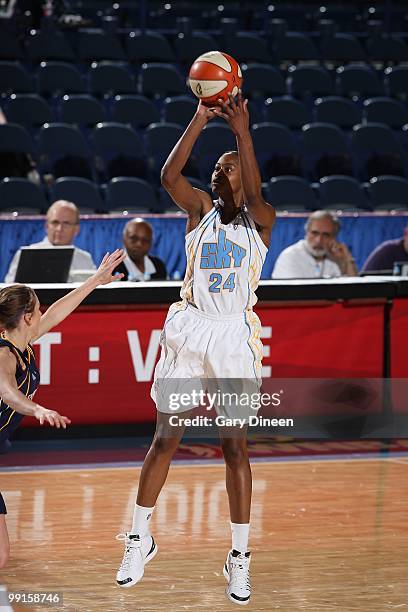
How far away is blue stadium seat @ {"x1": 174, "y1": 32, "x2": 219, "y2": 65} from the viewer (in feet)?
47.0

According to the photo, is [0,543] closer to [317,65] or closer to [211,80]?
[211,80]

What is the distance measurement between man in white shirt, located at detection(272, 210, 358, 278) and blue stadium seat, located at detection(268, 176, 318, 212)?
8.34ft

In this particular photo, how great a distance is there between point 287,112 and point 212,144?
137cm

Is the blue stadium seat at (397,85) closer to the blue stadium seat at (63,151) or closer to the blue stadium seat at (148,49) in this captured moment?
the blue stadium seat at (148,49)

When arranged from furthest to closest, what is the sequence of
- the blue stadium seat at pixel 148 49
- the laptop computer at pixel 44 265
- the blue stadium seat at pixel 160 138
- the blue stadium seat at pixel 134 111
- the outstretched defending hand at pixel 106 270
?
the blue stadium seat at pixel 148 49, the blue stadium seat at pixel 134 111, the blue stadium seat at pixel 160 138, the laptop computer at pixel 44 265, the outstretched defending hand at pixel 106 270

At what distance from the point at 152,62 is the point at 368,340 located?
721 cm

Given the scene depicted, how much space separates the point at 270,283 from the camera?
8.08 m

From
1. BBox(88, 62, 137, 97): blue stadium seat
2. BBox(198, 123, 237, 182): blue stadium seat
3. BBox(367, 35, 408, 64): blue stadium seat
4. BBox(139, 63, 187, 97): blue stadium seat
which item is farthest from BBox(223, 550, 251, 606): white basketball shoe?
BBox(367, 35, 408, 64): blue stadium seat

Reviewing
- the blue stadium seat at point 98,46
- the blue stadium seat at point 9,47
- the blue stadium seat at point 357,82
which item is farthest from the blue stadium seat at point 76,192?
the blue stadium seat at point 357,82

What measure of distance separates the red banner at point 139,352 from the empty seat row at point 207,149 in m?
4.41

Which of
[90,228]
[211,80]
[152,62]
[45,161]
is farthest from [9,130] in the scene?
[211,80]

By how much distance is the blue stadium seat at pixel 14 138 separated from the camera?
459 inches

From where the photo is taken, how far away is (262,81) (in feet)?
46.1

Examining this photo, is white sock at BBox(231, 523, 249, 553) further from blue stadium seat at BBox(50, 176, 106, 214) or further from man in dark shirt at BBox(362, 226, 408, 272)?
blue stadium seat at BBox(50, 176, 106, 214)
